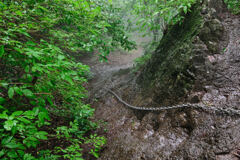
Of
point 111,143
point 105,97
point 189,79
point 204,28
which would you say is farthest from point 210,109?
point 105,97

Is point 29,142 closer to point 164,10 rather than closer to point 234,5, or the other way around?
point 164,10

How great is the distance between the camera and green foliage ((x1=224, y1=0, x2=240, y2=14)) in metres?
3.32

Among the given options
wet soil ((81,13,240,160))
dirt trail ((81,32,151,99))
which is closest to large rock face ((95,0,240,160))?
wet soil ((81,13,240,160))

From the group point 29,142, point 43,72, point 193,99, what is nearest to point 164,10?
point 193,99

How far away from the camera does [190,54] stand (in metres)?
2.94

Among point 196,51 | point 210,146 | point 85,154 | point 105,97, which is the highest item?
point 196,51

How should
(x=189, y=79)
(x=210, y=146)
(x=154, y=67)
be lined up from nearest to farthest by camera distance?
(x=210, y=146) < (x=189, y=79) < (x=154, y=67)

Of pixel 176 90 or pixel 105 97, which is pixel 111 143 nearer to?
pixel 176 90

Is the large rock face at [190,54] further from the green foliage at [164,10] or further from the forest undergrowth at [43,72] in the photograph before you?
the forest undergrowth at [43,72]

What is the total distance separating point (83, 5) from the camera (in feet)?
7.51

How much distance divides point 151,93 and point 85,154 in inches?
95.8

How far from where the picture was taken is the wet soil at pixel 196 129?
1.80 meters

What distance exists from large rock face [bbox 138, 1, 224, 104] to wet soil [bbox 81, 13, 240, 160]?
8.7 inches

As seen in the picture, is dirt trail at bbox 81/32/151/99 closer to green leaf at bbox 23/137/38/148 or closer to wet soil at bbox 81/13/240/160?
wet soil at bbox 81/13/240/160
